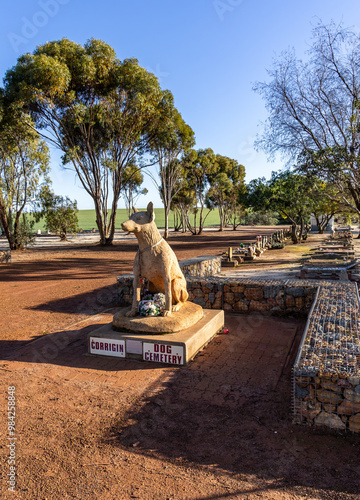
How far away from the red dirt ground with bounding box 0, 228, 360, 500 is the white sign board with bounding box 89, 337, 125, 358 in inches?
6.0

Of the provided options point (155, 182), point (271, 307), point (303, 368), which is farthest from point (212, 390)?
point (155, 182)

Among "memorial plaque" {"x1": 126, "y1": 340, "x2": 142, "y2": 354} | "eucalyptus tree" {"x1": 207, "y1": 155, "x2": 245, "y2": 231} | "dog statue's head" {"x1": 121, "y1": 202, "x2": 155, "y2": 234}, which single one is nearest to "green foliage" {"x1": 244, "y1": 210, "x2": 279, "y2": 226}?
"eucalyptus tree" {"x1": 207, "y1": 155, "x2": 245, "y2": 231}

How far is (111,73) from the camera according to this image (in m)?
23.3

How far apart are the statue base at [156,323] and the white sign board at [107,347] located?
288 millimetres

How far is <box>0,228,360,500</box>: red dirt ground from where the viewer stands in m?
3.10

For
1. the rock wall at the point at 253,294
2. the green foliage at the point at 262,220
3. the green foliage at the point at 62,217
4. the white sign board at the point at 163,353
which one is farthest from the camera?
the green foliage at the point at 262,220

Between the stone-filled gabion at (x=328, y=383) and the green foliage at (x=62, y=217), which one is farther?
the green foliage at (x=62, y=217)

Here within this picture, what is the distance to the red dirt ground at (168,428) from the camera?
3096 millimetres

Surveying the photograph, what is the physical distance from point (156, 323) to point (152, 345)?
356mm

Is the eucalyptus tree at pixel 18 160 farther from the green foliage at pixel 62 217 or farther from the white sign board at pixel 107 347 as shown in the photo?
the white sign board at pixel 107 347

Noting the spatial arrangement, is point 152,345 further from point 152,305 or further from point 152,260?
point 152,260

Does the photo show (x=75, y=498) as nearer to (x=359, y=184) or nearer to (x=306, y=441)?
(x=306, y=441)

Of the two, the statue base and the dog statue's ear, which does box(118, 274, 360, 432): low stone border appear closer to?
the statue base

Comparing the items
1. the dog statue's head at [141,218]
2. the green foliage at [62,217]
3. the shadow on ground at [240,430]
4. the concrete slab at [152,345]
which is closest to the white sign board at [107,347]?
the concrete slab at [152,345]
